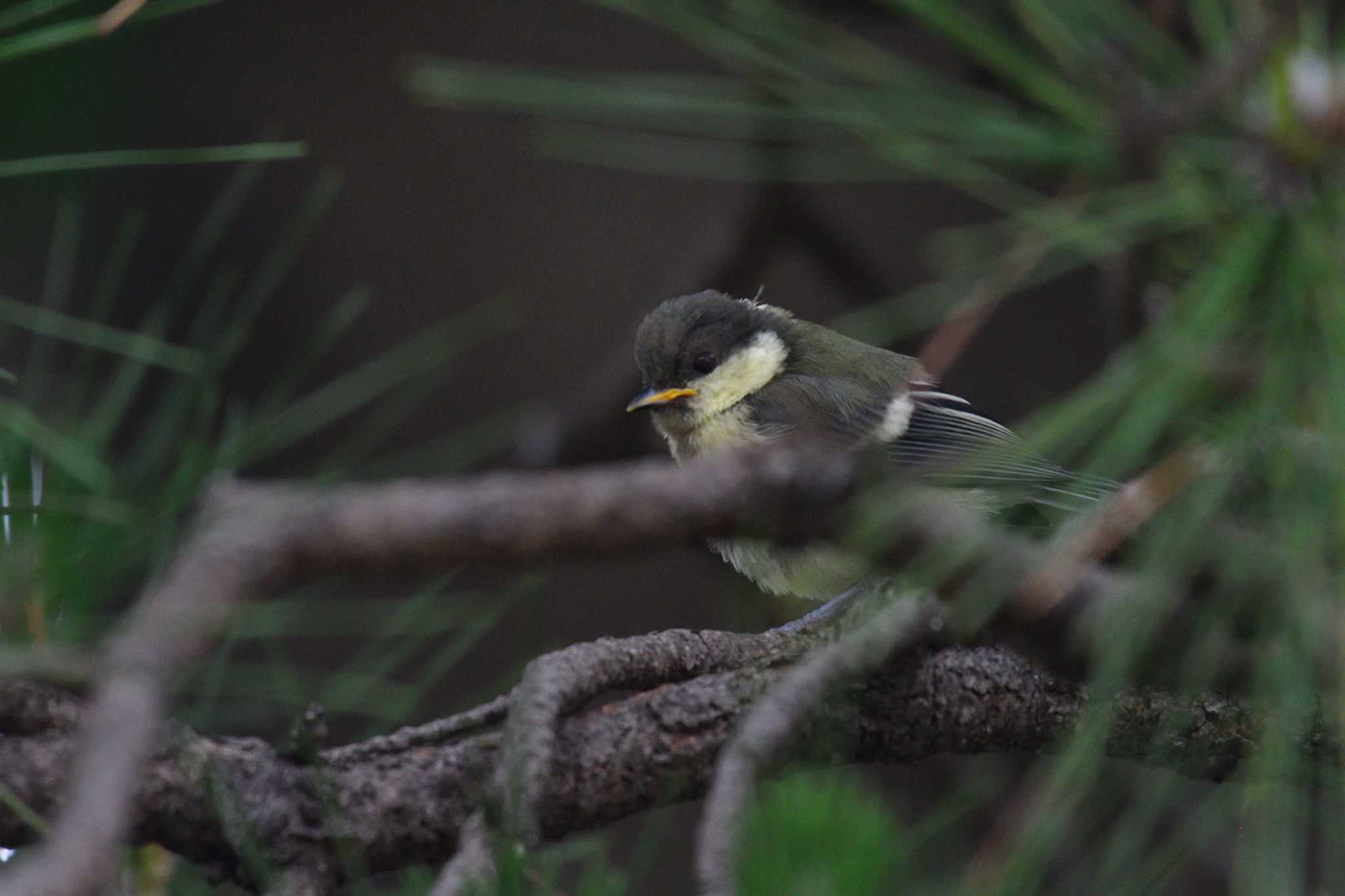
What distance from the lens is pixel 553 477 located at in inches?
25.9

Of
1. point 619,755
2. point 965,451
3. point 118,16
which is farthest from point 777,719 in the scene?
point 965,451

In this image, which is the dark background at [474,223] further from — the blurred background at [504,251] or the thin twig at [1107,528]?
the thin twig at [1107,528]

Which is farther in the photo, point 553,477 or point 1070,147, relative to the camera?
point 1070,147

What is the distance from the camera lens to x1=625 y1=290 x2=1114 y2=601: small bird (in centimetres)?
199

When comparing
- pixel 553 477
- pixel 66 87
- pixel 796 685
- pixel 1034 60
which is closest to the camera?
pixel 553 477

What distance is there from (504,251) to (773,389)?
2.93 ft

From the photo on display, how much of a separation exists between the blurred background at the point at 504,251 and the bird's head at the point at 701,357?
0.57 ft

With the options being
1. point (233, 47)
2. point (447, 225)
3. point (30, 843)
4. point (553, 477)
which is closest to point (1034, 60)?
point (553, 477)

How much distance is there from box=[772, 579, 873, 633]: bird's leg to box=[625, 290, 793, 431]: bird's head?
43 centimetres

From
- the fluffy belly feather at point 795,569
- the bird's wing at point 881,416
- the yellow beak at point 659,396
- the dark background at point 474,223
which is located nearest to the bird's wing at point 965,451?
the bird's wing at point 881,416

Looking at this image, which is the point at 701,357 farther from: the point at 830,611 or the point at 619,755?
the point at 619,755

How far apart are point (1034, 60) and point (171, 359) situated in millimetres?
947

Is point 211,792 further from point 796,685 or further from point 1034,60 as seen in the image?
point 1034,60

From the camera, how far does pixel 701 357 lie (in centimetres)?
205
